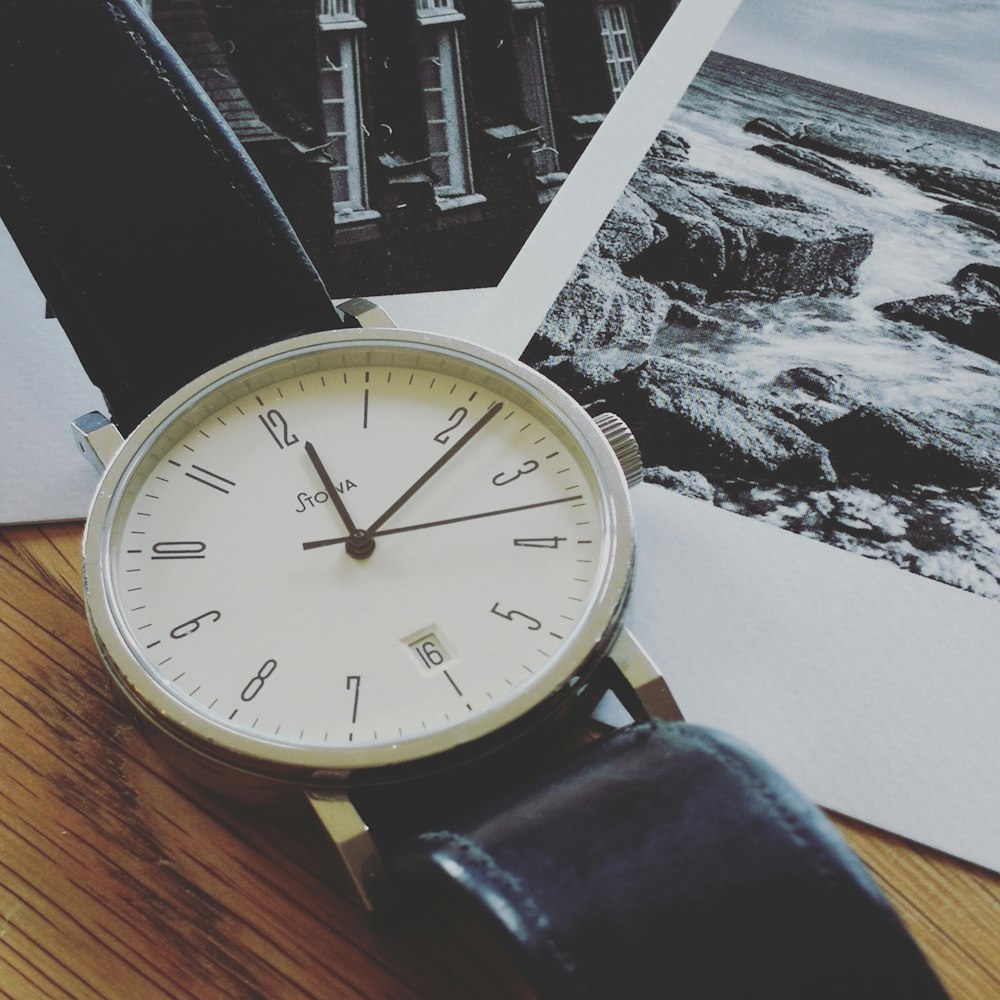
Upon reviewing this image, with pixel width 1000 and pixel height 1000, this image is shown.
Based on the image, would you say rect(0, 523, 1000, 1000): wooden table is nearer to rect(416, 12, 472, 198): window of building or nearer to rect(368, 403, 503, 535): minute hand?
rect(368, 403, 503, 535): minute hand

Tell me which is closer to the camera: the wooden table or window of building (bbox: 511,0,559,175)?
the wooden table

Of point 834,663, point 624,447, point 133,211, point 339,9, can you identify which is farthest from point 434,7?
point 834,663

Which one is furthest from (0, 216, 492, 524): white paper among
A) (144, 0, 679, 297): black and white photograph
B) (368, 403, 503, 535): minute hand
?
(368, 403, 503, 535): minute hand

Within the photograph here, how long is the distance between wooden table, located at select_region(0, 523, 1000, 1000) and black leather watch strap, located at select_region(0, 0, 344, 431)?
163 millimetres

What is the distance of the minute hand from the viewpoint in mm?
438

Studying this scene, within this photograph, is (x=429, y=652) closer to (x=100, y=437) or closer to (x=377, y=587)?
(x=377, y=587)

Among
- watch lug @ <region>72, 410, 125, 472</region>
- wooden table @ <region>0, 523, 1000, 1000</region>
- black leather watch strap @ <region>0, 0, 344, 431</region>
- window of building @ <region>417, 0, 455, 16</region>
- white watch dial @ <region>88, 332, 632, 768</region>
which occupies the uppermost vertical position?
window of building @ <region>417, 0, 455, 16</region>

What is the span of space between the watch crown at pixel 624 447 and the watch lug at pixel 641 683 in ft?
0.26

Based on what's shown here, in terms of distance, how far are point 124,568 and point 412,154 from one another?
352 mm

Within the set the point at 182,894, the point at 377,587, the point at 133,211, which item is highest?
the point at 133,211

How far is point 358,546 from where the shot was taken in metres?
0.42

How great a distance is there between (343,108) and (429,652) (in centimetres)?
41

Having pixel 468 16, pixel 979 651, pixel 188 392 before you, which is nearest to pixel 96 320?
pixel 188 392

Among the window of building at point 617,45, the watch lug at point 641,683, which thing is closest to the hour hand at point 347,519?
the watch lug at point 641,683
